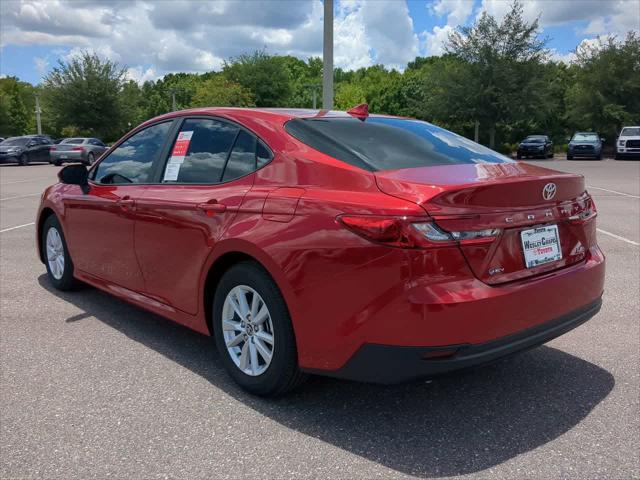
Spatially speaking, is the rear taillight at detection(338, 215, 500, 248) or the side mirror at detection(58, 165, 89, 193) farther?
the side mirror at detection(58, 165, 89, 193)

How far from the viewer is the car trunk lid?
2.67 m

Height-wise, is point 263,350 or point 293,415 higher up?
point 263,350

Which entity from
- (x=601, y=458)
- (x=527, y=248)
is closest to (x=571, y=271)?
(x=527, y=248)

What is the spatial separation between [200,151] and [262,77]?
2277 inches

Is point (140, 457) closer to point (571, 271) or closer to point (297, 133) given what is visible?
point (297, 133)

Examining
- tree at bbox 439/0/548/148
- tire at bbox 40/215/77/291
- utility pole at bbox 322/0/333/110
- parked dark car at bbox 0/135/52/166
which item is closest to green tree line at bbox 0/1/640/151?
tree at bbox 439/0/548/148

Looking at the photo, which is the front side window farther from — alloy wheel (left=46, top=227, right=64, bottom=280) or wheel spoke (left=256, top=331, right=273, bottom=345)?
wheel spoke (left=256, top=331, right=273, bottom=345)

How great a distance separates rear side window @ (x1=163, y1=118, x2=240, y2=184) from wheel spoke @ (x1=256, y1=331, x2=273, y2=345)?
954 mm

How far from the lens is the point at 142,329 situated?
4.48 metres

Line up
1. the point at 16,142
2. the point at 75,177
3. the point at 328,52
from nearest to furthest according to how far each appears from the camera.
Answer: the point at 75,177 < the point at 328,52 < the point at 16,142

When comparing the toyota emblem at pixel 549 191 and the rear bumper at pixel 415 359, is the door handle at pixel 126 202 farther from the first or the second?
the toyota emblem at pixel 549 191

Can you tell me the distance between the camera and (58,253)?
539cm

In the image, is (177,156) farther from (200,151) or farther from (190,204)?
(190,204)

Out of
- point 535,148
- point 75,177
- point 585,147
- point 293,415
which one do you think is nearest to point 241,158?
point 293,415
